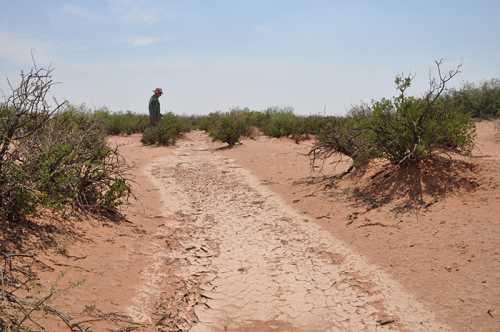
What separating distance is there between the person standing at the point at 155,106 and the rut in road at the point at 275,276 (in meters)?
10.5

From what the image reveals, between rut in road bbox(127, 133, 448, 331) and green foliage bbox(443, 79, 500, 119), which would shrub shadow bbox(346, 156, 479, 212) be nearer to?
rut in road bbox(127, 133, 448, 331)

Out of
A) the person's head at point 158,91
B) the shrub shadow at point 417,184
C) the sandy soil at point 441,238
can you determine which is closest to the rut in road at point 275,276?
the sandy soil at point 441,238

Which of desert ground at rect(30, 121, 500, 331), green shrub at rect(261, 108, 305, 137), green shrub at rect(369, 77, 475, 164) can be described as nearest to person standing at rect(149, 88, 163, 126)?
green shrub at rect(261, 108, 305, 137)

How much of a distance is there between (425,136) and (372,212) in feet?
6.72

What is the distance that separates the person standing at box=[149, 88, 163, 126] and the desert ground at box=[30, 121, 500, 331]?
1003 cm

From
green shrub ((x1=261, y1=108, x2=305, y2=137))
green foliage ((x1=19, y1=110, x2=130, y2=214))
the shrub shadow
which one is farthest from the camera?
green shrub ((x1=261, y1=108, x2=305, y2=137))

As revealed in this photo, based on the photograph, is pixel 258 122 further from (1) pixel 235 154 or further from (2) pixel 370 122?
(2) pixel 370 122

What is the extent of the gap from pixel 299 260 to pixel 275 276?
67 centimetres

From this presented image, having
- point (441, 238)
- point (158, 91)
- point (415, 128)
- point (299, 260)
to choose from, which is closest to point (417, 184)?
point (415, 128)

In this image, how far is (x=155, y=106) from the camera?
20031 millimetres

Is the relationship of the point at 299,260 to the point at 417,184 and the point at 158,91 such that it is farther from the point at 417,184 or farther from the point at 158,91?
the point at 158,91

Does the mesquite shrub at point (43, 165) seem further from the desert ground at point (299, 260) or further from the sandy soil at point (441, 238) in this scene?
the sandy soil at point (441, 238)

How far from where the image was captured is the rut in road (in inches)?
181

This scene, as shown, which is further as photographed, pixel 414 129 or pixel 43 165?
pixel 414 129
